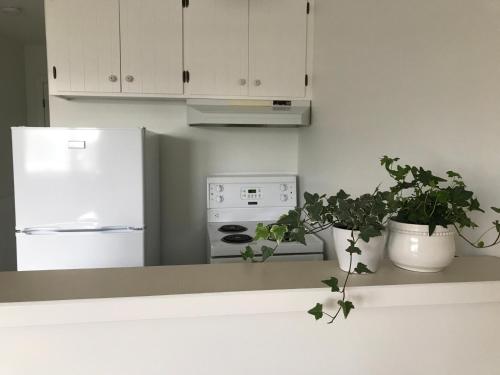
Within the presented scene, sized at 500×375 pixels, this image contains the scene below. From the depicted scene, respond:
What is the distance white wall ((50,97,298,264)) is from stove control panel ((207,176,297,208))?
132mm

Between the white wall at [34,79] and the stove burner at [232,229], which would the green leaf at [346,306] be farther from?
the white wall at [34,79]

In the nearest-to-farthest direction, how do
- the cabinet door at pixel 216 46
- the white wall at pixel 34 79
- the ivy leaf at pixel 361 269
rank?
the ivy leaf at pixel 361 269 < the cabinet door at pixel 216 46 < the white wall at pixel 34 79

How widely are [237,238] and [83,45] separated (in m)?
1.49

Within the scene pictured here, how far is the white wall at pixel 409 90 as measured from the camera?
990 mm

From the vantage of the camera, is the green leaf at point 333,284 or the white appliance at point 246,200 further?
the white appliance at point 246,200

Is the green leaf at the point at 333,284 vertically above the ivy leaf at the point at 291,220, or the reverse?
the ivy leaf at the point at 291,220

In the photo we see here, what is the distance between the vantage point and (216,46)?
7.68 feet

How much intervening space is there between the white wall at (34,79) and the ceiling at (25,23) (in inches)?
6.0

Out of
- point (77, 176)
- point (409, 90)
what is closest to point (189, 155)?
point (77, 176)

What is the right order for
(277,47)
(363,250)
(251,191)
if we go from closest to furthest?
(363,250)
(277,47)
(251,191)

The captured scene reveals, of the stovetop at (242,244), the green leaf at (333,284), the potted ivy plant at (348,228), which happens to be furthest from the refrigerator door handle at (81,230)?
the green leaf at (333,284)

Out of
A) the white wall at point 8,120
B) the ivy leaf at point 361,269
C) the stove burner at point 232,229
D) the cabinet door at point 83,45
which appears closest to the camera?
the ivy leaf at point 361,269

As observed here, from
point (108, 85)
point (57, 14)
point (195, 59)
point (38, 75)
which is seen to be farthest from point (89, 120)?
point (38, 75)

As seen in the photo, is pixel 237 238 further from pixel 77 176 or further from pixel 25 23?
pixel 25 23
